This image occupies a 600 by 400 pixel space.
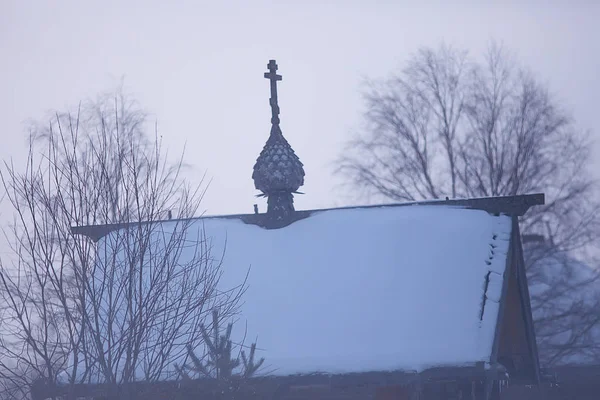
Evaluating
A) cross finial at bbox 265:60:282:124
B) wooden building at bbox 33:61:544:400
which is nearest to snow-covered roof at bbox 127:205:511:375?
wooden building at bbox 33:61:544:400

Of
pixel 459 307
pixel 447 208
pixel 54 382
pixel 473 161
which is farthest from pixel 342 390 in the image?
pixel 473 161

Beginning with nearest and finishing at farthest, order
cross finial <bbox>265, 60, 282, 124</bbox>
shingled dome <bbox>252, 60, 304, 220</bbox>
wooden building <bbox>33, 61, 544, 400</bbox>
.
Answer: wooden building <bbox>33, 61, 544, 400</bbox>
shingled dome <bbox>252, 60, 304, 220</bbox>
cross finial <bbox>265, 60, 282, 124</bbox>

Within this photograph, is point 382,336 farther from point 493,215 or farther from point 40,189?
point 40,189

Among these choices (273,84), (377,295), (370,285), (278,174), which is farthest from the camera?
(273,84)

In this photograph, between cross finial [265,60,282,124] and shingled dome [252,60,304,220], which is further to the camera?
cross finial [265,60,282,124]

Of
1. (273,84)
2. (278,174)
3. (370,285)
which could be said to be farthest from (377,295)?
(273,84)

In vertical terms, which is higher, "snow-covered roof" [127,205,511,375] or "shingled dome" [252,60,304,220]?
"shingled dome" [252,60,304,220]

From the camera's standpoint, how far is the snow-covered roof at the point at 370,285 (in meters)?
11.8

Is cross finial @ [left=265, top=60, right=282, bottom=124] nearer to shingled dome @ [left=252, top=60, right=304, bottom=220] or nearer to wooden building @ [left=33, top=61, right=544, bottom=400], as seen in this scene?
shingled dome @ [left=252, top=60, right=304, bottom=220]

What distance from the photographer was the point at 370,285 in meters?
13.0

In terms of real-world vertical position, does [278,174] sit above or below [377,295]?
above

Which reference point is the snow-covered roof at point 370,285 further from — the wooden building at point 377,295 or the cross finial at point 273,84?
the cross finial at point 273,84

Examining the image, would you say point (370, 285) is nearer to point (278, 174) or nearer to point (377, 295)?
point (377, 295)

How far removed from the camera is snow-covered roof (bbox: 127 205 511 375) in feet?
38.7
